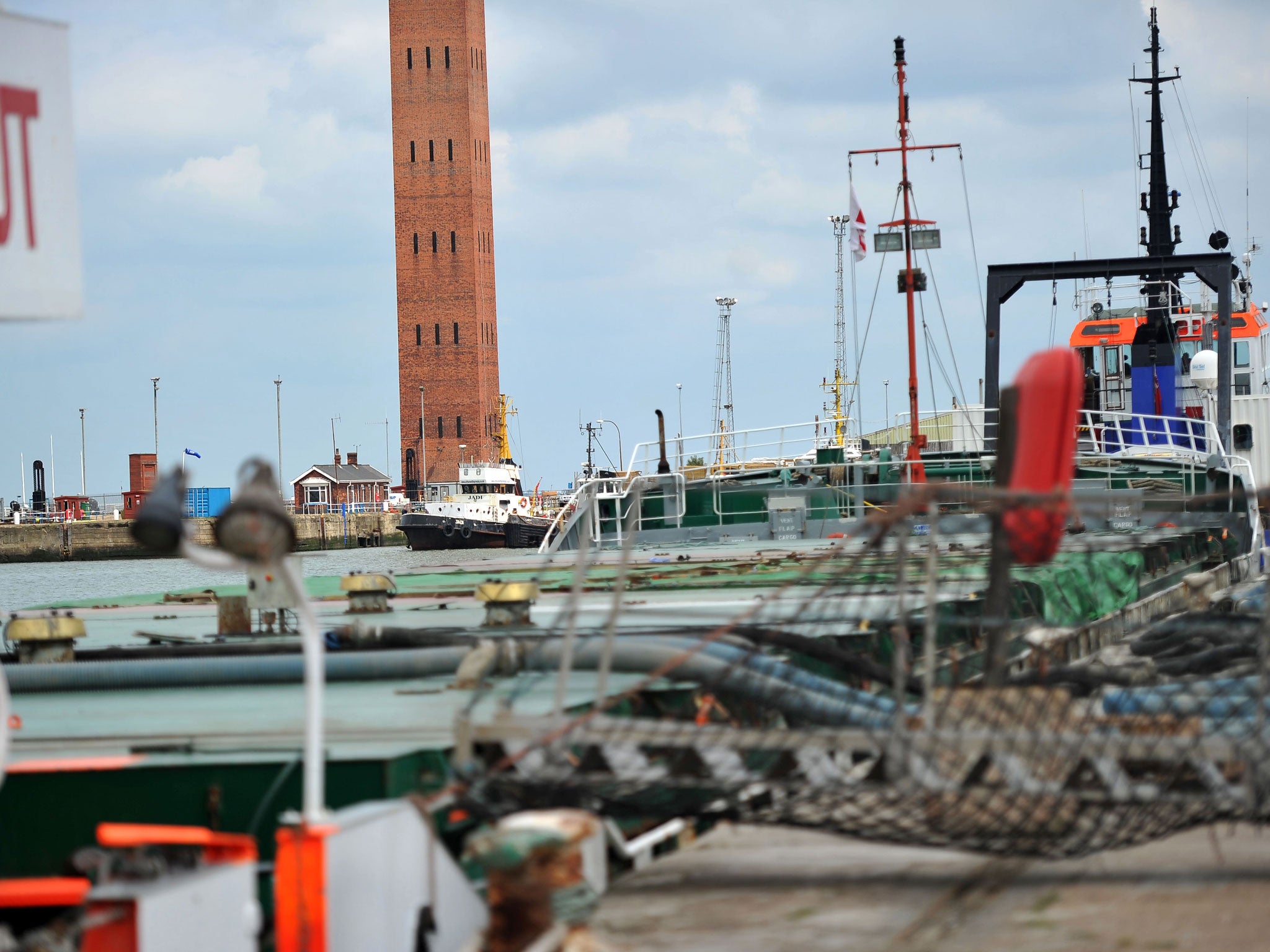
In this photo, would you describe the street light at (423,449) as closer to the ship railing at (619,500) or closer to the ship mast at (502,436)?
the ship mast at (502,436)

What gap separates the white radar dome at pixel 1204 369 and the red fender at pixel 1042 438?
2107 cm

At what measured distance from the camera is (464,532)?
75.3 metres

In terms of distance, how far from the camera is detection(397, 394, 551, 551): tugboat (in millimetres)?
75312

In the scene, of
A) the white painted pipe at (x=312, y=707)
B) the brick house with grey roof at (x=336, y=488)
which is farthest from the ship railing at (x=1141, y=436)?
the brick house with grey roof at (x=336, y=488)

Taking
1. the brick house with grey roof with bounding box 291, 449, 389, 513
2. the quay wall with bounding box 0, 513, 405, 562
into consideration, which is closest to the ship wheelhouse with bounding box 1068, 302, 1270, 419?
the quay wall with bounding box 0, 513, 405, 562

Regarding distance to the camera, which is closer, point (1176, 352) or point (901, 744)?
point (901, 744)

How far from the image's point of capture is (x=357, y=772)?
448 centimetres

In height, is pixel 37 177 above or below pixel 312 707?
above

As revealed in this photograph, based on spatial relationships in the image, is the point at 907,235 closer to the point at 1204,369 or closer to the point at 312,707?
the point at 1204,369

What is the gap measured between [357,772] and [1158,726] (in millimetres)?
2643

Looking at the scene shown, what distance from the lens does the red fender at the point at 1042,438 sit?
474cm

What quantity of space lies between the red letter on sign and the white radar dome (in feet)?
75.8

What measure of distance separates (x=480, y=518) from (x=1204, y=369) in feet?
184

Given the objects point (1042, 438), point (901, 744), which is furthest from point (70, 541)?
point (901, 744)
